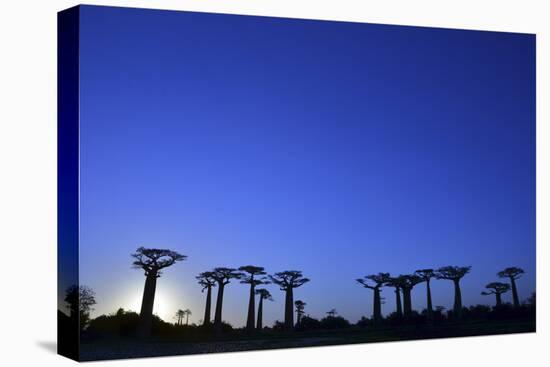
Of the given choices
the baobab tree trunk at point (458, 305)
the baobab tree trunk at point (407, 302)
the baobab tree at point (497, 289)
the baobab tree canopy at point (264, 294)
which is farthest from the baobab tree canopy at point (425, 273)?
→ the baobab tree canopy at point (264, 294)

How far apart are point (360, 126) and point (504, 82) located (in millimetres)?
1825

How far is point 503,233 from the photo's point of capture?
44.4 feet

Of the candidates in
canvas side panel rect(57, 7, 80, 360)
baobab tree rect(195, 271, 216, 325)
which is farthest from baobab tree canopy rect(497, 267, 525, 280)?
canvas side panel rect(57, 7, 80, 360)

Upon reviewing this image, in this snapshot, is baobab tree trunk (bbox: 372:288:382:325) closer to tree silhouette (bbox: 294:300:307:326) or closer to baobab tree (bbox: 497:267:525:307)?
tree silhouette (bbox: 294:300:307:326)

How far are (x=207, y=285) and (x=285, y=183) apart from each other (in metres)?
1.28

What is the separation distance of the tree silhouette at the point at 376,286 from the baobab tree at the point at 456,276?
2.07 ft

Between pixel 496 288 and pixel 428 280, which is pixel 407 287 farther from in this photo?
pixel 496 288

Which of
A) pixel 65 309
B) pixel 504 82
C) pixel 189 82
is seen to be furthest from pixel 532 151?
pixel 65 309

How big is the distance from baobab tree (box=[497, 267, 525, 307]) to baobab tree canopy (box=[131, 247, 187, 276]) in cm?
373

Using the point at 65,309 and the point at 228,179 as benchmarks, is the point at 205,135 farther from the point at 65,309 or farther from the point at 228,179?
the point at 65,309

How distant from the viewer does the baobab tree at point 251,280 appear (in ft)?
40.3

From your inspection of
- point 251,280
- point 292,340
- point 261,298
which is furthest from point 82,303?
point 292,340

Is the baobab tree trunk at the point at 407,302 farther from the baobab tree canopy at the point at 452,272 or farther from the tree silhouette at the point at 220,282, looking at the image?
the tree silhouette at the point at 220,282

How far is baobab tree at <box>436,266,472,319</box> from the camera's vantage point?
520 inches
